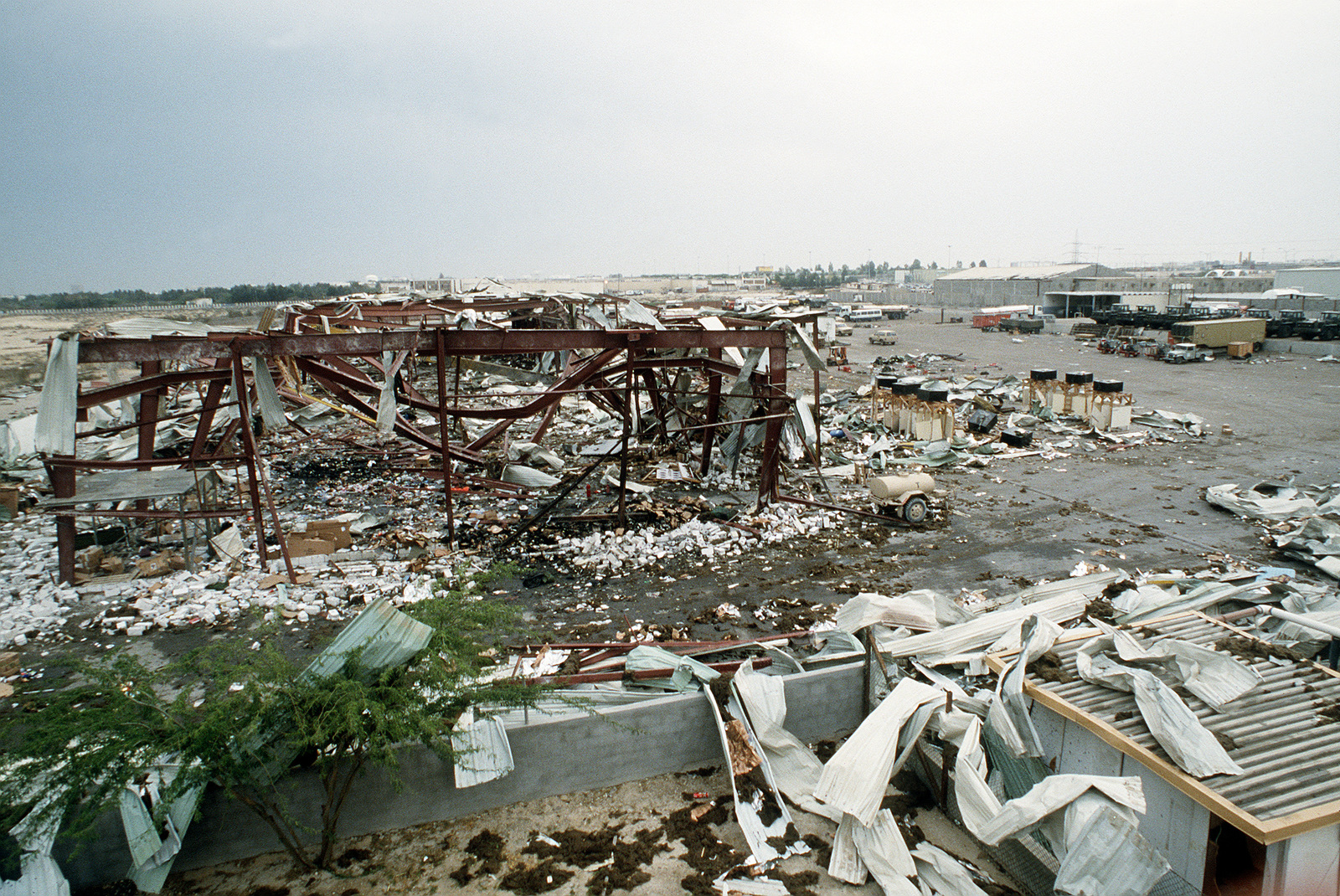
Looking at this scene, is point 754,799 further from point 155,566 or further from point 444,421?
point 155,566

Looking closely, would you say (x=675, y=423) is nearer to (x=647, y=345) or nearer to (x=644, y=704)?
(x=647, y=345)

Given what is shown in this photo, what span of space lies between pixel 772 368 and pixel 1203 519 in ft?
21.9

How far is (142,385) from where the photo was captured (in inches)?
328

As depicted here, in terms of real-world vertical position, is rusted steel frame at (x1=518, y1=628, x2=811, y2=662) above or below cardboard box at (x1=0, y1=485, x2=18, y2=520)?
below

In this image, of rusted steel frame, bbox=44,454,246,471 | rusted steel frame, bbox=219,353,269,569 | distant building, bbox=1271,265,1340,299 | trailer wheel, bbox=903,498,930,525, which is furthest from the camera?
distant building, bbox=1271,265,1340,299

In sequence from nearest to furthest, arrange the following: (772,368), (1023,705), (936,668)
Answer: (1023,705) < (936,668) < (772,368)

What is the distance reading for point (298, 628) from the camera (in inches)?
292

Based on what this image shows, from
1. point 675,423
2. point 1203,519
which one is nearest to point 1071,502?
point 1203,519

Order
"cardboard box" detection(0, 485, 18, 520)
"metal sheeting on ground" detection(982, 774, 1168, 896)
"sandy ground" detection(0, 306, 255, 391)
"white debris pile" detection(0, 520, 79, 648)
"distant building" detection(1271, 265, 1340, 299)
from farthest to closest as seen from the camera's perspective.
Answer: "distant building" detection(1271, 265, 1340, 299) < "sandy ground" detection(0, 306, 255, 391) < "cardboard box" detection(0, 485, 18, 520) < "white debris pile" detection(0, 520, 79, 648) < "metal sheeting on ground" detection(982, 774, 1168, 896)

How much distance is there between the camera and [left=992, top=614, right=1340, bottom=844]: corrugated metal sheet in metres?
3.34

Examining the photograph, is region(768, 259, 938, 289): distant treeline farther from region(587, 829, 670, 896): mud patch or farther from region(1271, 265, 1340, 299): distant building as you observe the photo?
region(587, 829, 670, 896): mud patch

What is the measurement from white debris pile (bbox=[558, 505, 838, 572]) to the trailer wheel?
1.01 meters

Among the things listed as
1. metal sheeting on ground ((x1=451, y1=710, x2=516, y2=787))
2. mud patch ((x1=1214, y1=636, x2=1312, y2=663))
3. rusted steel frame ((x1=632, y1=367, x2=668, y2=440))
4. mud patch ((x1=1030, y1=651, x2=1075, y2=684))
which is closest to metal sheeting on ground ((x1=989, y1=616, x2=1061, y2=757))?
mud patch ((x1=1030, y1=651, x2=1075, y2=684))

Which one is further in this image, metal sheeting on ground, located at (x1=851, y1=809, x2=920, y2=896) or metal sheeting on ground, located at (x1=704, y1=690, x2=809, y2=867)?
metal sheeting on ground, located at (x1=704, y1=690, x2=809, y2=867)
